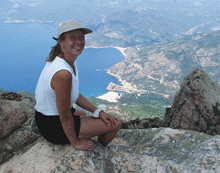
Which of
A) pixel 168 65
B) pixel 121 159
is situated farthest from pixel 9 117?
pixel 168 65

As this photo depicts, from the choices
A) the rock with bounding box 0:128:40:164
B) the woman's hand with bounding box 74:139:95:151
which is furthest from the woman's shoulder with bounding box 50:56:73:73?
the rock with bounding box 0:128:40:164

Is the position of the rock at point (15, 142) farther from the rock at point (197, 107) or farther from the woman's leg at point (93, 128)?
the rock at point (197, 107)

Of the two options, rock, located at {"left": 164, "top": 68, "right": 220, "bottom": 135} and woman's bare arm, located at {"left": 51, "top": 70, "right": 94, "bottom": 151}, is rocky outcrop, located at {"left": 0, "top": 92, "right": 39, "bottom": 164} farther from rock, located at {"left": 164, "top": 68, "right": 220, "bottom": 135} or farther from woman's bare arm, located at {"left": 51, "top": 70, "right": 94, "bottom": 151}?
rock, located at {"left": 164, "top": 68, "right": 220, "bottom": 135}

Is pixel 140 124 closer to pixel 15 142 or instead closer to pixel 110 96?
pixel 15 142

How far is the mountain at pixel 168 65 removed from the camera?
13700cm

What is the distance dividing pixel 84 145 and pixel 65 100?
123 centimetres

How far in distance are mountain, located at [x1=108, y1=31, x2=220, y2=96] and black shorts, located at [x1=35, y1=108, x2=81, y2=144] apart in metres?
117

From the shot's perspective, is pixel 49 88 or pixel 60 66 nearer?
pixel 60 66

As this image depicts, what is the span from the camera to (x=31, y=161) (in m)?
3.47

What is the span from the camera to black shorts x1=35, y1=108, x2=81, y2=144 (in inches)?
137

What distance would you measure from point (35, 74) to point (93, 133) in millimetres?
135827

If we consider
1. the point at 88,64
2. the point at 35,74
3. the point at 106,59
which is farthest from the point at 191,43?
the point at 35,74

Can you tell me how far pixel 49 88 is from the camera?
312 cm

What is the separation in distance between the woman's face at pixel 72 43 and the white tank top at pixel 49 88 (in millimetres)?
225
